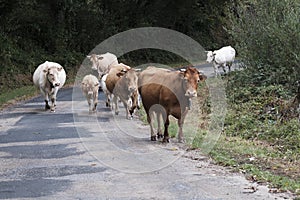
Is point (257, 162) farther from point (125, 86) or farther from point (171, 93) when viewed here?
point (125, 86)

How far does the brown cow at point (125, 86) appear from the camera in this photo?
17141 mm

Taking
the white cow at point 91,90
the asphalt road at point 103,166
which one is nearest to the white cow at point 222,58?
the white cow at point 91,90

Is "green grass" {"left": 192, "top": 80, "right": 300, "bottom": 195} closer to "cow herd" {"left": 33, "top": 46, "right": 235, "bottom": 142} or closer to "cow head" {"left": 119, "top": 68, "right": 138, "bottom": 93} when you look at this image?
"cow herd" {"left": 33, "top": 46, "right": 235, "bottom": 142}

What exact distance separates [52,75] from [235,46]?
7.83m

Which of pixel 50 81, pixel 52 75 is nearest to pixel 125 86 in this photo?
pixel 52 75

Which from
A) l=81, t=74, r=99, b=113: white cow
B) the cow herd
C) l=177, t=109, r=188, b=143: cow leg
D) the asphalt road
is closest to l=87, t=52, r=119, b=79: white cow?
the cow herd

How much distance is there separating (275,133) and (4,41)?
22.0m

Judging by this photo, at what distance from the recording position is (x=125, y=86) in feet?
57.1

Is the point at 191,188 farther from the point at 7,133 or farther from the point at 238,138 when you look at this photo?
the point at 7,133

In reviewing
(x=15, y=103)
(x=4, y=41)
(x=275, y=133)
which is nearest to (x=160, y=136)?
(x=275, y=133)

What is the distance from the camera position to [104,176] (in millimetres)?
9922

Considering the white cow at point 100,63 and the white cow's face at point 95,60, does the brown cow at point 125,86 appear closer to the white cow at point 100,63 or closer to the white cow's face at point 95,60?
the white cow at point 100,63

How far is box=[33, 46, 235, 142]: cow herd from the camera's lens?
515 inches

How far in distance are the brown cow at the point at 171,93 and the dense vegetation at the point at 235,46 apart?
1.21m
